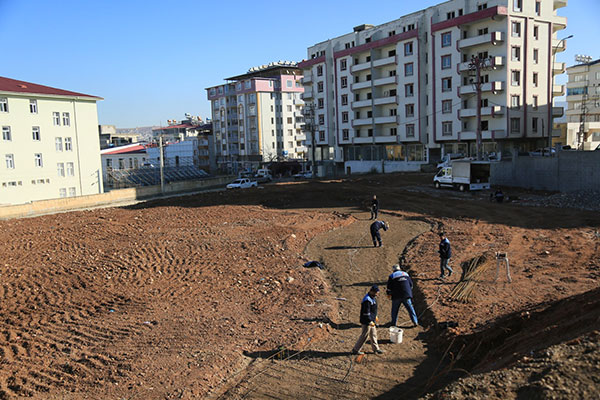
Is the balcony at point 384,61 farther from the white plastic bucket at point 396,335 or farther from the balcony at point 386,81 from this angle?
the white plastic bucket at point 396,335

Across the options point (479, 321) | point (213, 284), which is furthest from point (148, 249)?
point (479, 321)

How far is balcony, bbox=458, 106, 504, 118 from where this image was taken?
178 ft

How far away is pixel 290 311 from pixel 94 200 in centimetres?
3553

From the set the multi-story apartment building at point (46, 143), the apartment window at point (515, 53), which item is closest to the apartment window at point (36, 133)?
the multi-story apartment building at point (46, 143)

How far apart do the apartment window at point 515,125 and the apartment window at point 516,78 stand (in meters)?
3.98

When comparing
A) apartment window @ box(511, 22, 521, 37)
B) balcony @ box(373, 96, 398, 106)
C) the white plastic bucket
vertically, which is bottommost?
the white plastic bucket

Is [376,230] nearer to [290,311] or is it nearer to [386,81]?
[290,311]

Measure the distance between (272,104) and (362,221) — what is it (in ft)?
231

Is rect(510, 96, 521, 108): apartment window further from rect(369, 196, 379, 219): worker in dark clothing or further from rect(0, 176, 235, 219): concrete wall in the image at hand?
rect(0, 176, 235, 219): concrete wall

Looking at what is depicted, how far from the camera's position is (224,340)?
1239 cm

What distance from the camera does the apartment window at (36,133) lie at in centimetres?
4799

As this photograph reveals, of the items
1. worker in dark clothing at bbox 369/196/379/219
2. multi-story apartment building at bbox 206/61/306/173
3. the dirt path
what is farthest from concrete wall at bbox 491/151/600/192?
multi-story apartment building at bbox 206/61/306/173

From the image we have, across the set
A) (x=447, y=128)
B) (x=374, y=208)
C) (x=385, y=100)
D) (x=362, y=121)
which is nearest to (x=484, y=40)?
(x=447, y=128)

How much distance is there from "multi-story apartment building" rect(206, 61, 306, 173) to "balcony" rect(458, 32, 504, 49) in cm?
4375
